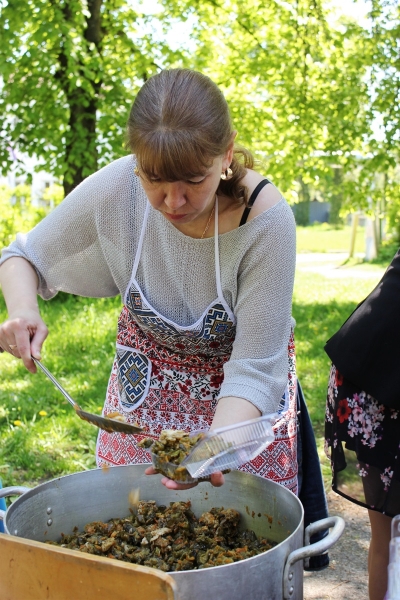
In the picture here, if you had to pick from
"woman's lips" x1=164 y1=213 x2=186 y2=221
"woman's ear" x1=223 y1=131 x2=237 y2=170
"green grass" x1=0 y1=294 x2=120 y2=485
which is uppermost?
"woman's ear" x1=223 y1=131 x2=237 y2=170

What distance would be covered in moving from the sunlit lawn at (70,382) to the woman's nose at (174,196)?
255 cm

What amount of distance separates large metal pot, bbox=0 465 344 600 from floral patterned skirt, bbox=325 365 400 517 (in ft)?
1.43

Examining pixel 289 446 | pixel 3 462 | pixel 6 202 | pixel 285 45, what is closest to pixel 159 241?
pixel 289 446

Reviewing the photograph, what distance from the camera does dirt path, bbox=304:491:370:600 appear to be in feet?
9.83

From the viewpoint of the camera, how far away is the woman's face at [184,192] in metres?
1.69

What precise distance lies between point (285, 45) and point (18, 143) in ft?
11.9

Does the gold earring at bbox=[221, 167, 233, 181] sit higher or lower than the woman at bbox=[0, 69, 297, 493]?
higher

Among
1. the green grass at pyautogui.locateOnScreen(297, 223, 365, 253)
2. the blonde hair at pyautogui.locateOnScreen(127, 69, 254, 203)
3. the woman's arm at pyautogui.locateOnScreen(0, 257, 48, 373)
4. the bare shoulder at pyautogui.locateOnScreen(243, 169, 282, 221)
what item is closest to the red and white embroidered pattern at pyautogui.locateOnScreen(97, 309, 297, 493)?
the woman's arm at pyautogui.locateOnScreen(0, 257, 48, 373)

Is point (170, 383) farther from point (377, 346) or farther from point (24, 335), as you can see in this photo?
point (377, 346)

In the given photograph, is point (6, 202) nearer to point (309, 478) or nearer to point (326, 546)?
point (309, 478)

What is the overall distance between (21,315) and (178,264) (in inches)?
17.8

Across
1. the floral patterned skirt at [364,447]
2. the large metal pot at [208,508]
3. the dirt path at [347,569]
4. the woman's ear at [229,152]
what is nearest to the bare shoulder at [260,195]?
the woman's ear at [229,152]

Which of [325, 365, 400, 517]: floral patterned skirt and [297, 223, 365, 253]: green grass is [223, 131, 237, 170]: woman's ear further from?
[297, 223, 365, 253]: green grass

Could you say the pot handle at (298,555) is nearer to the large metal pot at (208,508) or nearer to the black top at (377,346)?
the large metal pot at (208,508)
